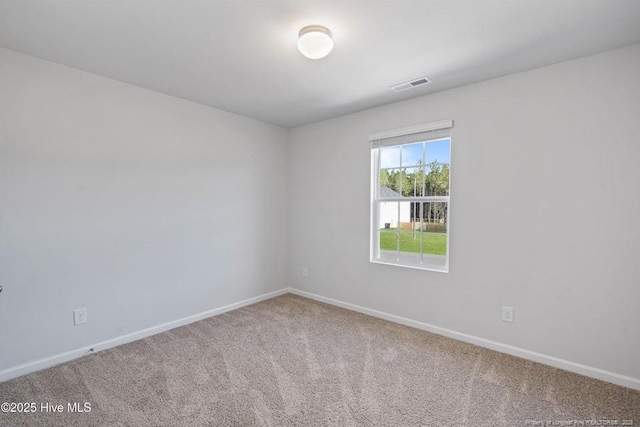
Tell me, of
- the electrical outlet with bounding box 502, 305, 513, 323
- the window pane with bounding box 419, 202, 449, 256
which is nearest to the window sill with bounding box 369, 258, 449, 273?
the window pane with bounding box 419, 202, 449, 256

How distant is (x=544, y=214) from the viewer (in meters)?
2.38

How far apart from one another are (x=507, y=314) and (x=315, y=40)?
269cm

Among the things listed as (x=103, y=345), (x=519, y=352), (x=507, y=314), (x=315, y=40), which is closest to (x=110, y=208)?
(x=103, y=345)

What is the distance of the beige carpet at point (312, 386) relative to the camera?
1.79 metres

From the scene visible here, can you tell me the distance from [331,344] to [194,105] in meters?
2.92

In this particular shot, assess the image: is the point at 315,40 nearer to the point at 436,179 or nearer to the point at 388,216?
the point at 436,179

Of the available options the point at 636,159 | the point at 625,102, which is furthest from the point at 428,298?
the point at 625,102

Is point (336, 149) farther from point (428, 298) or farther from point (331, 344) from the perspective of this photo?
point (331, 344)

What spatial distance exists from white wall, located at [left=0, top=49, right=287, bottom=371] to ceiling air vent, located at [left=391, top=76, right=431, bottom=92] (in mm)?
1939

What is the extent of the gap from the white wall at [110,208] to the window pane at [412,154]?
1.93 meters

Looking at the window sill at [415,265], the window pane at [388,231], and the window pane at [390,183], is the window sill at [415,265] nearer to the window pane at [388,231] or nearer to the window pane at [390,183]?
the window pane at [388,231]

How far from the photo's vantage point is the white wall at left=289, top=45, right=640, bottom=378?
2.10m

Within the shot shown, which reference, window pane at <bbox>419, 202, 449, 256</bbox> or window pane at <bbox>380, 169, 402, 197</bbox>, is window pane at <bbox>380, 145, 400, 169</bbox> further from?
window pane at <bbox>419, 202, 449, 256</bbox>

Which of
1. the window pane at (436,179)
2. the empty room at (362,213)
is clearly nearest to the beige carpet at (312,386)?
A: the empty room at (362,213)
